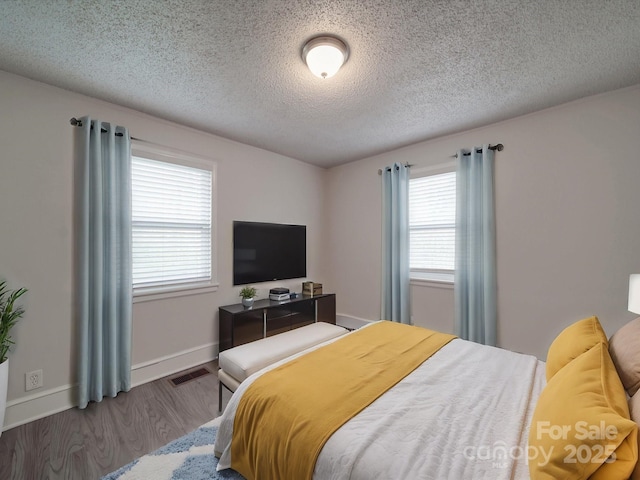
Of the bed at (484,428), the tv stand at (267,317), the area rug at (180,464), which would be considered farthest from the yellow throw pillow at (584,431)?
the tv stand at (267,317)

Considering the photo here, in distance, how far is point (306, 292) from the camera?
3840mm

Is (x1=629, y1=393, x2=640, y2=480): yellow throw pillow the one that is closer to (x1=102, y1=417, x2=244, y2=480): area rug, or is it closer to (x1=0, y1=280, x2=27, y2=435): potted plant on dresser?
(x1=102, y1=417, x2=244, y2=480): area rug

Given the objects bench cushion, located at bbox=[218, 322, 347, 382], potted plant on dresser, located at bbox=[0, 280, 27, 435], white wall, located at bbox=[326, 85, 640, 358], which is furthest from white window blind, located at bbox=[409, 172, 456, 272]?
potted plant on dresser, located at bbox=[0, 280, 27, 435]

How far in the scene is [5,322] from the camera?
1.76 meters

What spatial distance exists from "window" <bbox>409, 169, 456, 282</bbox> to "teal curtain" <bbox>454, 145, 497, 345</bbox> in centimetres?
18

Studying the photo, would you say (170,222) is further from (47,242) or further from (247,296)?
(247,296)

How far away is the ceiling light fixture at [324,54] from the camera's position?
5.38ft

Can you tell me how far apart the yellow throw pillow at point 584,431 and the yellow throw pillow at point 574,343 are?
220 millimetres

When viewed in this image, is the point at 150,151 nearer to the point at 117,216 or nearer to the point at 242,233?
the point at 117,216

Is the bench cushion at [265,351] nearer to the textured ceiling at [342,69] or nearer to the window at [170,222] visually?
the window at [170,222]

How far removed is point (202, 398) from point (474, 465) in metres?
2.12

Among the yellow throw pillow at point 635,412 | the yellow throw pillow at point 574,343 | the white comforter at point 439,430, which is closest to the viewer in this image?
the yellow throw pillow at point 635,412

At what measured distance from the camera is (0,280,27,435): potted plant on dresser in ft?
5.63

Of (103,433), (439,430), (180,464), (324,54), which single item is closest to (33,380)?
(103,433)
